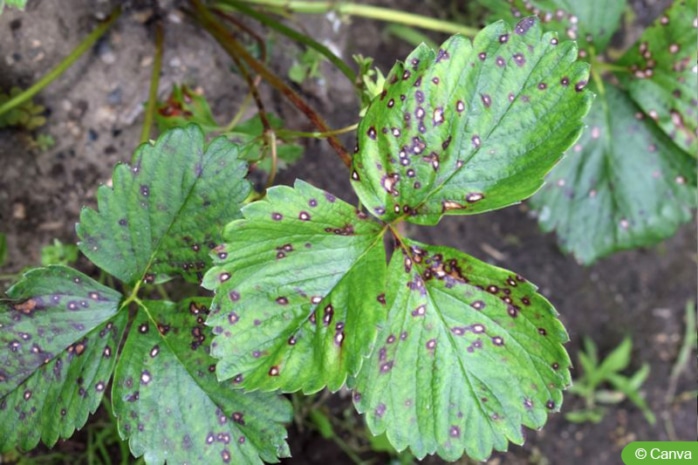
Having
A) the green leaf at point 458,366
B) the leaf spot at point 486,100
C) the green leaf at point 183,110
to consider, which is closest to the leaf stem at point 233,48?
the green leaf at point 183,110

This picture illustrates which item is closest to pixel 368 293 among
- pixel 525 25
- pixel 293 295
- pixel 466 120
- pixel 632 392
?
pixel 293 295

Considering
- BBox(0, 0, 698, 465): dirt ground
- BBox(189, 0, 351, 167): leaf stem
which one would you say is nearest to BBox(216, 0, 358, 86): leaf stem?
BBox(189, 0, 351, 167): leaf stem

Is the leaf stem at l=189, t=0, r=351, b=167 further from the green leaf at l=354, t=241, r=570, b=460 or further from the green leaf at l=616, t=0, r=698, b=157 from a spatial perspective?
the green leaf at l=616, t=0, r=698, b=157

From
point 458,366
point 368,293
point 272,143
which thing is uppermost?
point 272,143

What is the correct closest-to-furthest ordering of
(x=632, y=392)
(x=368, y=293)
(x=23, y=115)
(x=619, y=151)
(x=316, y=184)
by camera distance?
(x=368, y=293)
(x=23, y=115)
(x=619, y=151)
(x=316, y=184)
(x=632, y=392)

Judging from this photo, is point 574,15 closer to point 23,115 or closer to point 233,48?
point 233,48

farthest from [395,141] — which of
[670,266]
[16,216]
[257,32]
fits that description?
[670,266]

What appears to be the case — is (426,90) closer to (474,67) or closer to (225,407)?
(474,67)
